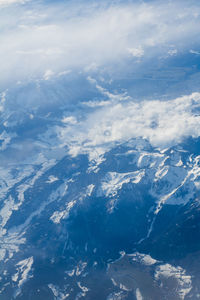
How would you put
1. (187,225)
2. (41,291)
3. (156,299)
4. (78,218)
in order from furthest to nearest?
(78,218), (187,225), (41,291), (156,299)

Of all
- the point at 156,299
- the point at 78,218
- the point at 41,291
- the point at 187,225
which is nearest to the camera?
the point at 156,299

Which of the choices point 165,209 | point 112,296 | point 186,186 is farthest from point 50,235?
point 186,186

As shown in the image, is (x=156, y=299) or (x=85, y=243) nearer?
(x=156, y=299)

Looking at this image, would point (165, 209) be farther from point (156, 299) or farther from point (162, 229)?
point (156, 299)

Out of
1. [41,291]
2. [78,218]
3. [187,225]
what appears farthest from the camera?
[78,218]

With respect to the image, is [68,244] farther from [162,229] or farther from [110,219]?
[162,229]

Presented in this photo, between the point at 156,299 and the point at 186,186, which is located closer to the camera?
the point at 156,299

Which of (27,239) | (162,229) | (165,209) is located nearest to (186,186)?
(165,209)
